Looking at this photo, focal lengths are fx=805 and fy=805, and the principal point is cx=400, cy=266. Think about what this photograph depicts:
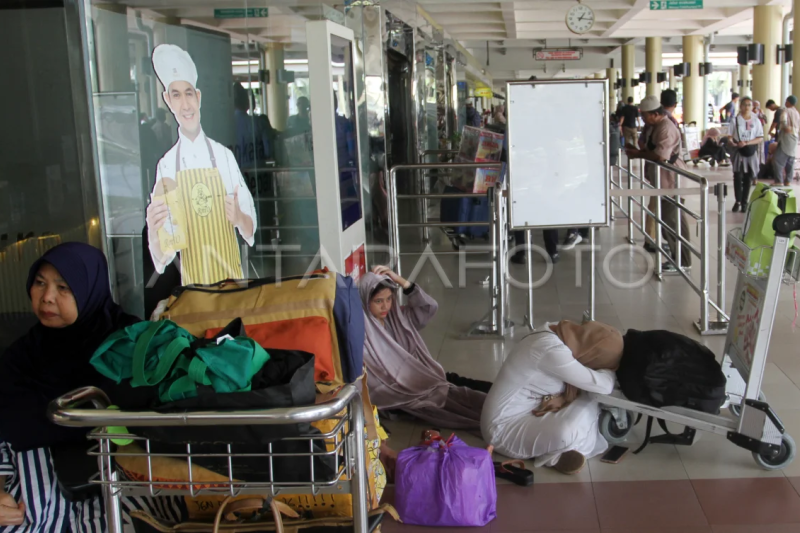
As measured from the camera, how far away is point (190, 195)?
11.9 feet

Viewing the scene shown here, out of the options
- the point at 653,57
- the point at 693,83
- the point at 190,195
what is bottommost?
the point at 190,195

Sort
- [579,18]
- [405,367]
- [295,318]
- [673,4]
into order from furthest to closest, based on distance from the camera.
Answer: [673,4] → [579,18] → [405,367] → [295,318]

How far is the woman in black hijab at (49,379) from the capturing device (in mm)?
2096

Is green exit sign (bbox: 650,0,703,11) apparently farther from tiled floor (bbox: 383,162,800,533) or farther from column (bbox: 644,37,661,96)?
column (bbox: 644,37,661,96)

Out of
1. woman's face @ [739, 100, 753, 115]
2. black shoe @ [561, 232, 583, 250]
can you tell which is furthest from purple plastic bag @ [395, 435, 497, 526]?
woman's face @ [739, 100, 753, 115]

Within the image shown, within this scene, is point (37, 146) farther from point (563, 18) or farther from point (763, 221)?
point (563, 18)

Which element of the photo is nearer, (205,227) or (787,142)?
(205,227)

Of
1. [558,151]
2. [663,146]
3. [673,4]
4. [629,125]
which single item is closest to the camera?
[558,151]

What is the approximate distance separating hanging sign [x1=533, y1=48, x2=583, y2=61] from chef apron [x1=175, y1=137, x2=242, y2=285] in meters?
24.0

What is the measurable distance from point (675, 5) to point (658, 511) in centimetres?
1304

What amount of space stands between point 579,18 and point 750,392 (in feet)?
38.8

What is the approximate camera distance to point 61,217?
133 inches

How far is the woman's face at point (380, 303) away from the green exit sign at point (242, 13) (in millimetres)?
1610

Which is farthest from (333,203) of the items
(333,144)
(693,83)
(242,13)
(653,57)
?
(653,57)
